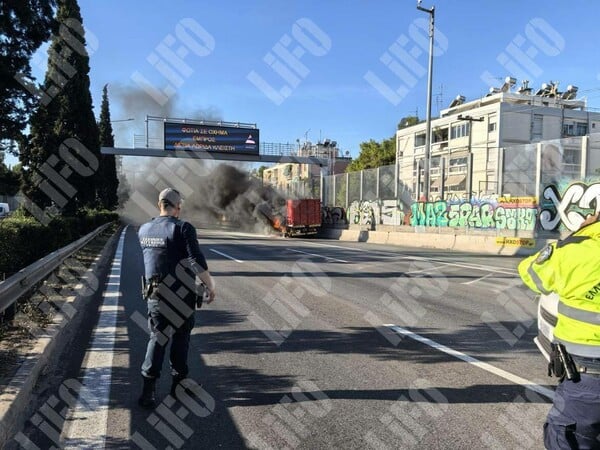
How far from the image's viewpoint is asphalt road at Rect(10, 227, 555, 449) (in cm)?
357

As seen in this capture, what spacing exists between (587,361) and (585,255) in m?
0.49

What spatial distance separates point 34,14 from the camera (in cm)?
883

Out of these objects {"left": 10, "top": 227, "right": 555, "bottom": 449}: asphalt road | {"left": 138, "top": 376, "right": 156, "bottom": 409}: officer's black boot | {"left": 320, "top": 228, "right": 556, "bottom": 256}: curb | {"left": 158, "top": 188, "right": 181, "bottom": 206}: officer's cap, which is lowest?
{"left": 320, "top": 228, "right": 556, "bottom": 256}: curb

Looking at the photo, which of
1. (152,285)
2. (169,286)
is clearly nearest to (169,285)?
(169,286)

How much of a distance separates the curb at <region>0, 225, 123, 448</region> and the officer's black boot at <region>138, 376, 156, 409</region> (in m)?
0.86

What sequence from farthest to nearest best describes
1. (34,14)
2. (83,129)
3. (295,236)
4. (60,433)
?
(295,236), (83,129), (34,14), (60,433)

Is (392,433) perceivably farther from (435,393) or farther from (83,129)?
(83,129)

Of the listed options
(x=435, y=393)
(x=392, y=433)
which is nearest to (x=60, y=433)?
(x=392, y=433)

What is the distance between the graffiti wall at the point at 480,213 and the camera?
808 inches

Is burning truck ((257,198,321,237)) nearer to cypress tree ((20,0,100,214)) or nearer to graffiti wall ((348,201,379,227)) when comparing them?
graffiti wall ((348,201,379,227))

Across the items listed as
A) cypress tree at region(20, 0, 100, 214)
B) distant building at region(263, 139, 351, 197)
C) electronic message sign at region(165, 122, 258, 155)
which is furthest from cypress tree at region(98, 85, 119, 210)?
cypress tree at region(20, 0, 100, 214)

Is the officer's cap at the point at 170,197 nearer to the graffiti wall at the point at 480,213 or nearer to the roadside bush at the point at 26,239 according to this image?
the roadside bush at the point at 26,239

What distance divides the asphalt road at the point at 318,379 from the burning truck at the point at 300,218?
2554 cm

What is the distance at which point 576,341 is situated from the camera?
2.27 m
